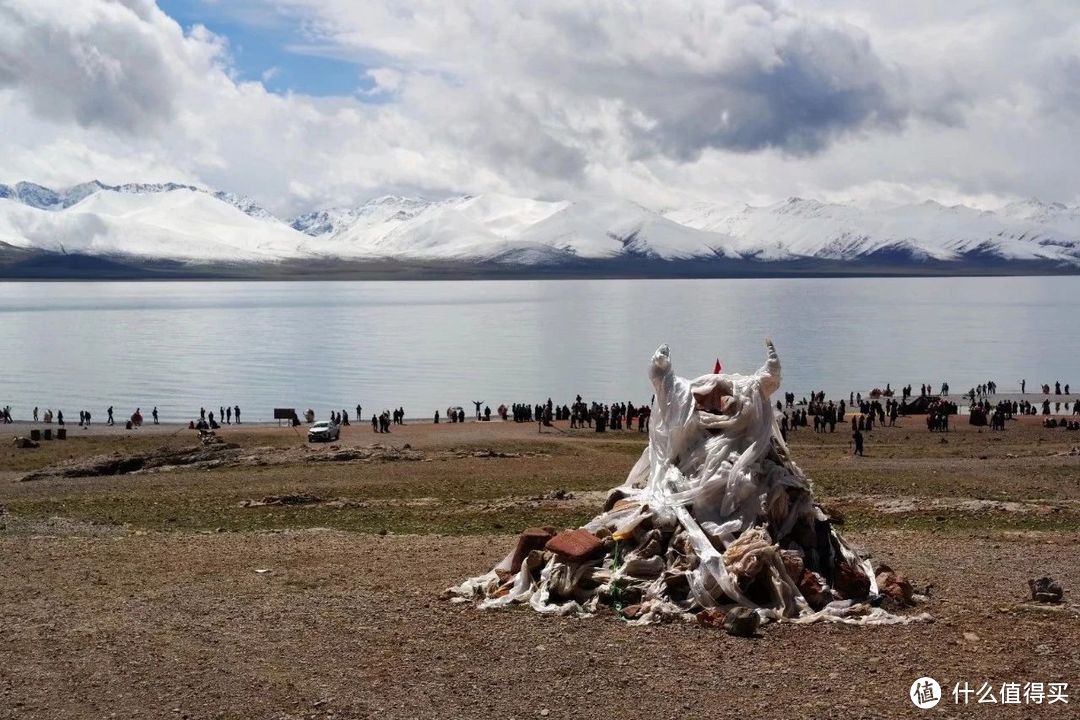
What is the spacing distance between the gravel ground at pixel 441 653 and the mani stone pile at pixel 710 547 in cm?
52

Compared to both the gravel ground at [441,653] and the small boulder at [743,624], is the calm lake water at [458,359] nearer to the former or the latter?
the gravel ground at [441,653]

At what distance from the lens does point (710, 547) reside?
1584cm

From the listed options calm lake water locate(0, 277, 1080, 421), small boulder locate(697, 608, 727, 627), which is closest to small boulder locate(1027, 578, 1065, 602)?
small boulder locate(697, 608, 727, 627)

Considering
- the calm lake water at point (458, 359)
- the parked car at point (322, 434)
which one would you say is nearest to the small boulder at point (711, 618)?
the parked car at point (322, 434)

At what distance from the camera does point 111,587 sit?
1794 centimetres

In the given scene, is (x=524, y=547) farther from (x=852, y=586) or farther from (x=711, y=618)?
(x=852, y=586)

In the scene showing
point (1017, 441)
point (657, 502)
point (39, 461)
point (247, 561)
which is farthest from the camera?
point (1017, 441)

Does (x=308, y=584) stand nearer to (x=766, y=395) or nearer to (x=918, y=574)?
(x=766, y=395)

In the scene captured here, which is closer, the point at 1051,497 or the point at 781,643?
the point at 781,643

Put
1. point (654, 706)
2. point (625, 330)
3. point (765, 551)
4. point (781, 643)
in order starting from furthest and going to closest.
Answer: point (625, 330) → point (765, 551) → point (781, 643) → point (654, 706)

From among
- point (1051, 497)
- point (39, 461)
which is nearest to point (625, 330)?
point (39, 461)

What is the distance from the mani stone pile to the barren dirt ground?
51cm

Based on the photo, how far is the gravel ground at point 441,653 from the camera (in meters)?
12.7

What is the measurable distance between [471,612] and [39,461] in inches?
1319
